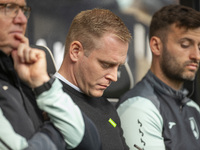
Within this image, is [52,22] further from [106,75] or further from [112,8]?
[106,75]

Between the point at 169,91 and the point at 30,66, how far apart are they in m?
1.04

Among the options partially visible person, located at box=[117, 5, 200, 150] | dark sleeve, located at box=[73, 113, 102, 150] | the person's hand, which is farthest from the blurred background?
the person's hand

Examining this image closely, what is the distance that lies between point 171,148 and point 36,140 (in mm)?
889

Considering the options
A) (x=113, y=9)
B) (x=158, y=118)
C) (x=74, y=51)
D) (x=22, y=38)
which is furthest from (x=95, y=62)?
(x=113, y=9)

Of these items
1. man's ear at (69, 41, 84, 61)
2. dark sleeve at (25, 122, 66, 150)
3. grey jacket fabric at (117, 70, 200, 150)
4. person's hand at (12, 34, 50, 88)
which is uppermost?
person's hand at (12, 34, 50, 88)

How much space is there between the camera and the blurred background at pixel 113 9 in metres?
1.93

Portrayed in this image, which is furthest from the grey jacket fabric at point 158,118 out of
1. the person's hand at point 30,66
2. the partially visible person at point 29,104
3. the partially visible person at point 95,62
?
the person's hand at point 30,66

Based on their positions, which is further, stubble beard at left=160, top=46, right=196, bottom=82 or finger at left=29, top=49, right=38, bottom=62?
stubble beard at left=160, top=46, right=196, bottom=82

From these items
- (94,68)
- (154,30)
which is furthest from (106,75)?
(154,30)

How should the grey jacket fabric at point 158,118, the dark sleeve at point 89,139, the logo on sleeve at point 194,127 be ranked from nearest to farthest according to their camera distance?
the dark sleeve at point 89,139, the grey jacket fabric at point 158,118, the logo on sleeve at point 194,127

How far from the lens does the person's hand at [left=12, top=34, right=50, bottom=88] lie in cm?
99

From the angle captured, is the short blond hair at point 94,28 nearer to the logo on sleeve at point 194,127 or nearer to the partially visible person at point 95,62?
the partially visible person at point 95,62

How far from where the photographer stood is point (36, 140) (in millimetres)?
957

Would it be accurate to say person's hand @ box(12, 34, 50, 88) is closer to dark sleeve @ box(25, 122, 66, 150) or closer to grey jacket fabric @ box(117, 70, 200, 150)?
dark sleeve @ box(25, 122, 66, 150)
